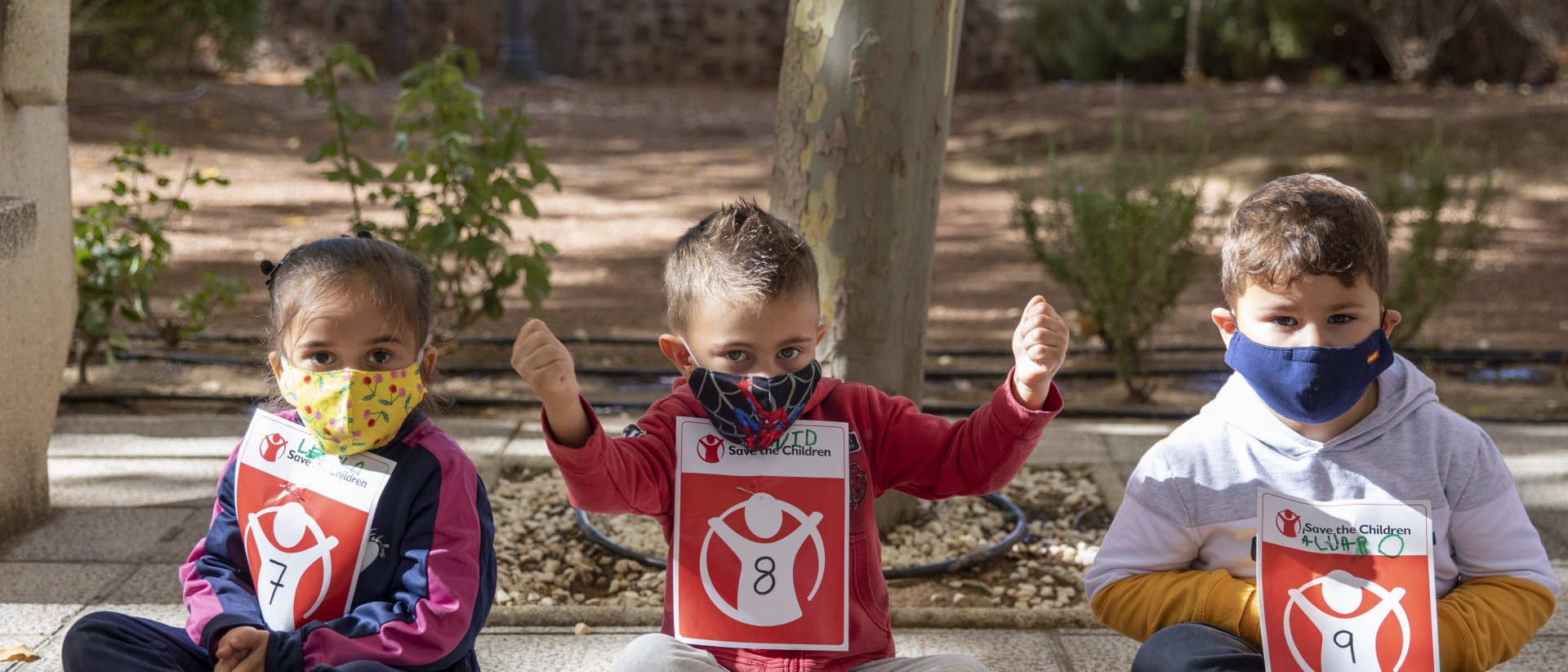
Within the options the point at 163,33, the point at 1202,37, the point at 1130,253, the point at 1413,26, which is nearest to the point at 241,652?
the point at 1130,253

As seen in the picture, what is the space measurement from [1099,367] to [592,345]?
7.23ft

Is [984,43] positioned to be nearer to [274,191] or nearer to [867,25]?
[274,191]

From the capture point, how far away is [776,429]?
2.29 metres

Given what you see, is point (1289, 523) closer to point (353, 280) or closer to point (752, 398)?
point (752, 398)

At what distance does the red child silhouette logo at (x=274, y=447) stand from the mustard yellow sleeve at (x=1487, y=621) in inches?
76.7

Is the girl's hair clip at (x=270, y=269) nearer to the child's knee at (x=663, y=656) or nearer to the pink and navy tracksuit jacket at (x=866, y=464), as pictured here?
the pink and navy tracksuit jacket at (x=866, y=464)

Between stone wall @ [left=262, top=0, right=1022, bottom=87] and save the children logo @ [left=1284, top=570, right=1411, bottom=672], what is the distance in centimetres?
1493

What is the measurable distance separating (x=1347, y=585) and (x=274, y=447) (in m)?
1.82

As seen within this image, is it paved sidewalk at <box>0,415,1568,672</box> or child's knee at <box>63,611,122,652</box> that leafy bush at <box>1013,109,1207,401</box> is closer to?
paved sidewalk at <box>0,415,1568,672</box>

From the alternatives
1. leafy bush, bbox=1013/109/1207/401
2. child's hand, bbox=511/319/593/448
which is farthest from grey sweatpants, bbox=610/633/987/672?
leafy bush, bbox=1013/109/1207/401

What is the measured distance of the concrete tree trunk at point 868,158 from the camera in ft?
10.6

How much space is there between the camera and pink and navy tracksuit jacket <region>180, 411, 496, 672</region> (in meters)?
2.18

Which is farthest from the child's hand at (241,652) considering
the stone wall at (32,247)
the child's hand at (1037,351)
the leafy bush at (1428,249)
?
the leafy bush at (1428,249)

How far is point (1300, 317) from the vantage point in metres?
2.23
